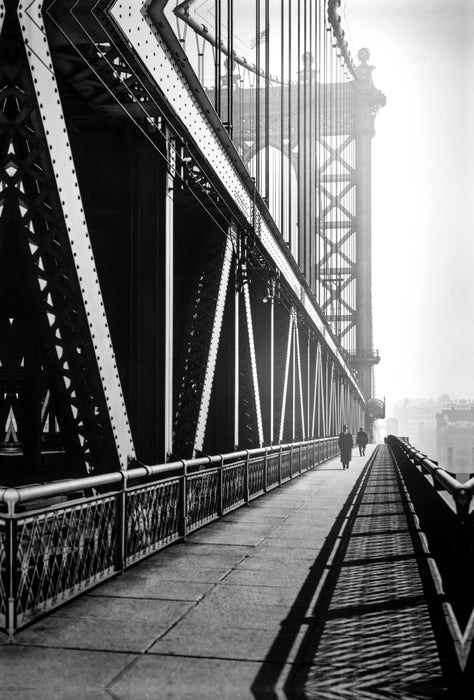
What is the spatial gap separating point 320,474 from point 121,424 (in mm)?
18708

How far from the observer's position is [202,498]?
1119 cm

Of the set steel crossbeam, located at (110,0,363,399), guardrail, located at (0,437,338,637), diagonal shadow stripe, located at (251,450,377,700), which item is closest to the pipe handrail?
guardrail, located at (0,437,338,637)

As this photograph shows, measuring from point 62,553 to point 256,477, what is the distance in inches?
395

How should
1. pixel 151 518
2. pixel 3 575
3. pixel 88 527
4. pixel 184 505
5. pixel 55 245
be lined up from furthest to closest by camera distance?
pixel 184 505
pixel 151 518
pixel 55 245
pixel 88 527
pixel 3 575

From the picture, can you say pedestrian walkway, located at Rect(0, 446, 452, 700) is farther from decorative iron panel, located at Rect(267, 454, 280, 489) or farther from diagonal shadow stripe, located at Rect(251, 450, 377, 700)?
decorative iron panel, located at Rect(267, 454, 280, 489)

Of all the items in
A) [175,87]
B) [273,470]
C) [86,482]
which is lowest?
[273,470]

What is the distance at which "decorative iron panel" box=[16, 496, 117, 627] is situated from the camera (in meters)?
5.72

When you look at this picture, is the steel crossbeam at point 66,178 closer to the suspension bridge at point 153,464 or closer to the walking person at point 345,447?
the suspension bridge at point 153,464

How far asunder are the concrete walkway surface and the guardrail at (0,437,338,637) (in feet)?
0.49

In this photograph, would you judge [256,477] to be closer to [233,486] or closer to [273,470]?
[233,486]

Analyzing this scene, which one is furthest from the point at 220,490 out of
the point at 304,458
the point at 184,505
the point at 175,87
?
the point at 304,458

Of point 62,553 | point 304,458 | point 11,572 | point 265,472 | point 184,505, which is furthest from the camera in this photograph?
point 304,458

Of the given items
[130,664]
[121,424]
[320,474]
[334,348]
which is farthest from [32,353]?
[334,348]

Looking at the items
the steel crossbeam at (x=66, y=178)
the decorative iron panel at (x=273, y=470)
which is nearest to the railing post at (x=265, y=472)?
the decorative iron panel at (x=273, y=470)
